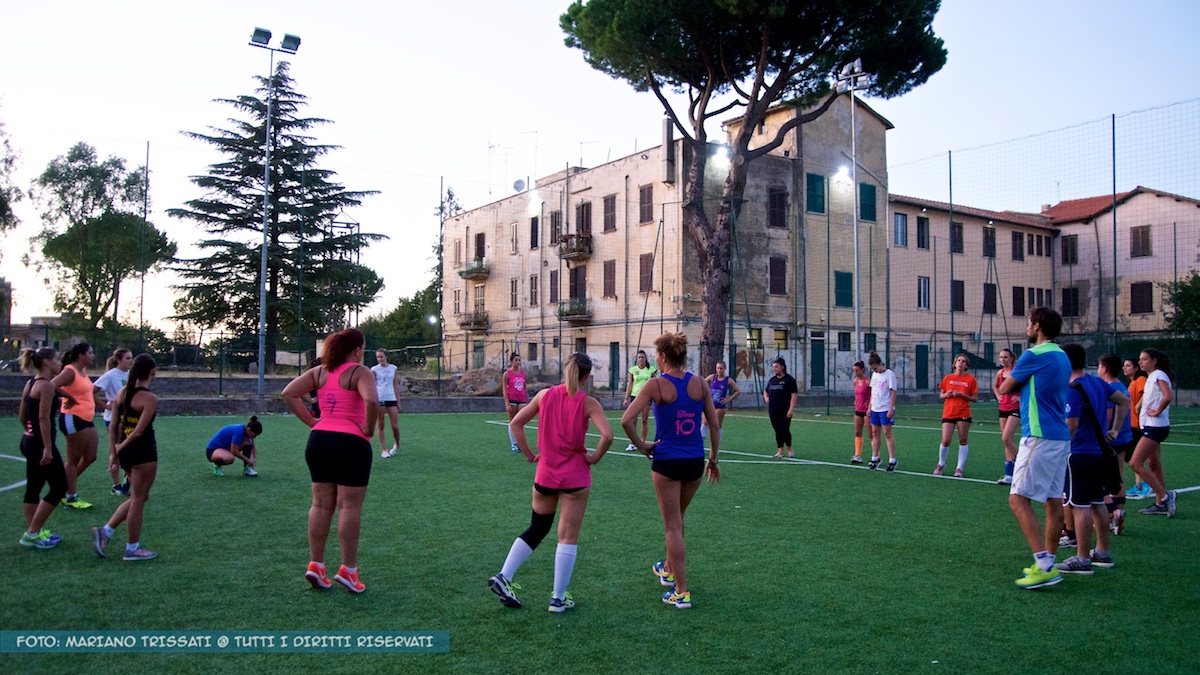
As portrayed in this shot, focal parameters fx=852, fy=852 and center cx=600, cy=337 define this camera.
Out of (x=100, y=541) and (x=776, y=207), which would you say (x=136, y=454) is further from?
(x=776, y=207)

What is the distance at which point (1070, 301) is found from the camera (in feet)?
138

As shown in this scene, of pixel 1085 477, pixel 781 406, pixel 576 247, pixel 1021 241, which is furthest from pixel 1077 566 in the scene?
pixel 1021 241

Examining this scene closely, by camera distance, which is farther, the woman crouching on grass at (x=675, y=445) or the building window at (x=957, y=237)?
the building window at (x=957, y=237)

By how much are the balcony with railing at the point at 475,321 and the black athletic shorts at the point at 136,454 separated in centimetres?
4090

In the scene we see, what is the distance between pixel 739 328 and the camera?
36469 millimetres

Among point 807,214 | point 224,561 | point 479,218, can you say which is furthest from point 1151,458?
point 479,218

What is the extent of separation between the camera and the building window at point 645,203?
124 feet

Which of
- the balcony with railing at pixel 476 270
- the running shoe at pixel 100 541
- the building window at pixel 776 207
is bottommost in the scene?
the running shoe at pixel 100 541

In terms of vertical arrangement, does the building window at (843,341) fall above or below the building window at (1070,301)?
below

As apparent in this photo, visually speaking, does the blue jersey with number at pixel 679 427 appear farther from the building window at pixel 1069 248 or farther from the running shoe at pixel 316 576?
the building window at pixel 1069 248

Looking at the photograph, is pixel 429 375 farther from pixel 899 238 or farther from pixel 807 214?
pixel 899 238

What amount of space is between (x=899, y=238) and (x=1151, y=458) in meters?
34.7

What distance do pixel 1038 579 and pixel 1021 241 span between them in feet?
140

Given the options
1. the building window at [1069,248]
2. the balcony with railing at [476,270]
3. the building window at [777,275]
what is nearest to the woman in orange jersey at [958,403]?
the building window at [777,275]
